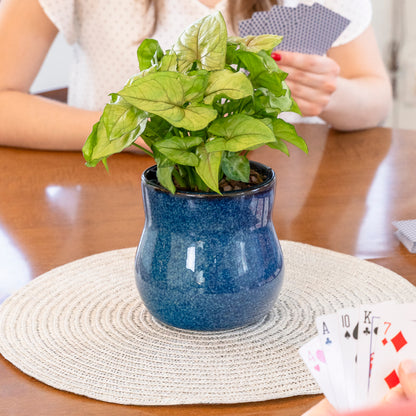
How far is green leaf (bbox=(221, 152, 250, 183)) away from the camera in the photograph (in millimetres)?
660

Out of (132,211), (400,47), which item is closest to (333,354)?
(132,211)

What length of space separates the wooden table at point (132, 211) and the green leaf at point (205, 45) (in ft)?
1.05

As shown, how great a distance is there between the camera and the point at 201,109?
60 cm

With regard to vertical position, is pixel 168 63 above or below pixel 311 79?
above

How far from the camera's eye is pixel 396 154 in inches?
54.2

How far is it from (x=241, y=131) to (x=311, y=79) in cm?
88

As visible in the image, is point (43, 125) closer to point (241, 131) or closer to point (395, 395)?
point (241, 131)

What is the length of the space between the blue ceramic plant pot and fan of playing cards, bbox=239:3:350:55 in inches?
22.9

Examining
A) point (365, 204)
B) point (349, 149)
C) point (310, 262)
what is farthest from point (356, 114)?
point (310, 262)

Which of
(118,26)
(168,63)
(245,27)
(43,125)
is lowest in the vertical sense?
(43,125)

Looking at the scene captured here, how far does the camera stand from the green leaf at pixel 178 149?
2.00 feet

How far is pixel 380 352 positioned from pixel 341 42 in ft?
4.59

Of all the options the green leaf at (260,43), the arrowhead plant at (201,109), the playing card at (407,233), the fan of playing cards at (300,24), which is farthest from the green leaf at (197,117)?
the fan of playing cards at (300,24)

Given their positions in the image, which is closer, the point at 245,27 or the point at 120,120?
the point at 120,120
